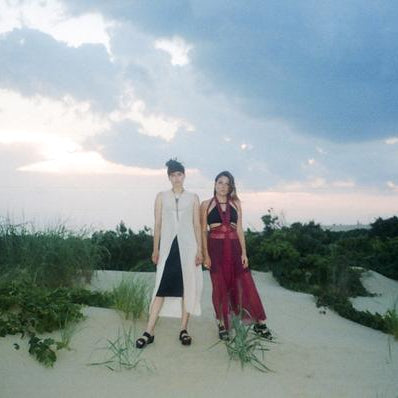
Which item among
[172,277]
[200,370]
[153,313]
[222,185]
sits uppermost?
[222,185]

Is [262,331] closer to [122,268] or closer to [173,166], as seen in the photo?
[173,166]

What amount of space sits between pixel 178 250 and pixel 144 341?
1.08 metres

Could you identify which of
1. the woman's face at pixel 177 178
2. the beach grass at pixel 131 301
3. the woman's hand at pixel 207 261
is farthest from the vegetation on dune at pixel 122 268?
the woman's face at pixel 177 178

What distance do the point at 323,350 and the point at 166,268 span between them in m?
2.23

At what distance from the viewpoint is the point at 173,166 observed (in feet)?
21.3

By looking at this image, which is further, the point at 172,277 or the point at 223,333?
the point at 223,333

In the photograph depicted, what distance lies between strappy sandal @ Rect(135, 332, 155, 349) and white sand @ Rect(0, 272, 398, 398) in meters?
0.09

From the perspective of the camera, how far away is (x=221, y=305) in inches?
270

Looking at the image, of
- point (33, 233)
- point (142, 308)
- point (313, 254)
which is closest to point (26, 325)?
point (142, 308)

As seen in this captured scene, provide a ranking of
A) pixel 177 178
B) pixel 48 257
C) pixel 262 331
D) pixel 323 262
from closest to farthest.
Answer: pixel 177 178
pixel 262 331
pixel 48 257
pixel 323 262

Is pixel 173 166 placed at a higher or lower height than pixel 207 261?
higher

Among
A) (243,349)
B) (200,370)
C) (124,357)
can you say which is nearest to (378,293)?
(243,349)

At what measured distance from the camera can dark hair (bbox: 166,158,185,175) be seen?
21.3ft

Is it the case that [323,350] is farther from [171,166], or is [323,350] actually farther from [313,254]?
[313,254]
